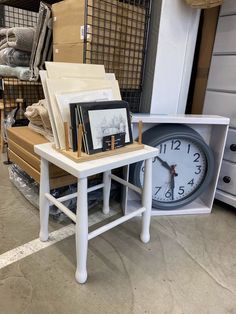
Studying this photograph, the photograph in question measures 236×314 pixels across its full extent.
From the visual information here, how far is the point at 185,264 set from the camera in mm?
1155

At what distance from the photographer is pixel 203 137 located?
1.55 metres

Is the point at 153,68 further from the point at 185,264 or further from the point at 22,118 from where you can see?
the point at 22,118

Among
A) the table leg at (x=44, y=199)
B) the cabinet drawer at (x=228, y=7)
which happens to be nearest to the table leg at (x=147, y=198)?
the table leg at (x=44, y=199)

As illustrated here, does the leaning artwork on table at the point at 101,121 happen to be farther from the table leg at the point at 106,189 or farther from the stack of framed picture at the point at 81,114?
the table leg at the point at 106,189

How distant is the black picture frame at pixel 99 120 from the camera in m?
0.95

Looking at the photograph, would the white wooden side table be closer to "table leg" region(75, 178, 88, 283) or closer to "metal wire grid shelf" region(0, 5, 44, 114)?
"table leg" region(75, 178, 88, 283)

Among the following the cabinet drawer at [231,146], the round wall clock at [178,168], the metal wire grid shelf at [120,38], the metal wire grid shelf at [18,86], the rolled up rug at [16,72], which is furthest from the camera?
the metal wire grid shelf at [18,86]

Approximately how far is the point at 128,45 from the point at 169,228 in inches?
45.2

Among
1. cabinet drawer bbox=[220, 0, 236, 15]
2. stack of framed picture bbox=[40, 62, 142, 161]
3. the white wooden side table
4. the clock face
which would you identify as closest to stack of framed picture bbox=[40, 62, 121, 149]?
stack of framed picture bbox=[40, 62, 142, 161]

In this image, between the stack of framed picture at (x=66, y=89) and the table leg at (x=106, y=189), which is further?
the table leg at (x=106, y=189)

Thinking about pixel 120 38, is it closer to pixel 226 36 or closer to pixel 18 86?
pixel 226 36

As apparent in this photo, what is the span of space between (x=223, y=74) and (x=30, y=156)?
129 cm

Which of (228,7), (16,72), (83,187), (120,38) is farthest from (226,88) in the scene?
(16,72)

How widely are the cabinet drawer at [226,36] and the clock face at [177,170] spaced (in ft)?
1.98
